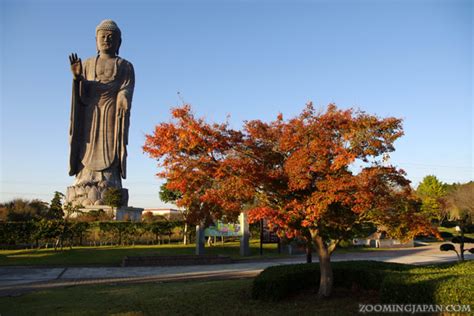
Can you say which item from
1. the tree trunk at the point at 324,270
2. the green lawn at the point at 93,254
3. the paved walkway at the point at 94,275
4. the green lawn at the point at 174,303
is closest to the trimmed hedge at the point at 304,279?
the green lawn at the point at 174,303

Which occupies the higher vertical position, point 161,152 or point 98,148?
point 98,148

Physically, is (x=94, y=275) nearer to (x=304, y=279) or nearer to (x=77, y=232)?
(x=304, y=279)

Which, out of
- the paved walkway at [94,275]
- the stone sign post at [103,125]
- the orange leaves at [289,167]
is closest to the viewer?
the orange leaves at [289,167]

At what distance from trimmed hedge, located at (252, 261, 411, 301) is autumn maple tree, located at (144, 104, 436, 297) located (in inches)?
33.5

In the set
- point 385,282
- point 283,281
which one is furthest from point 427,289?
point 283,281

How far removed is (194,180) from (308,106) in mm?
3163

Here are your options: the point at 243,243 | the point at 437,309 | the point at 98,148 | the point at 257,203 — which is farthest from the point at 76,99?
the point at 437,309

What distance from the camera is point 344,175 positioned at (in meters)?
8.67

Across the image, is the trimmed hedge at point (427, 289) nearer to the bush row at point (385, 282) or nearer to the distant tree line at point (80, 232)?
the bush row at point (385, 282)

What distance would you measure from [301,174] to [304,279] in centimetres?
338

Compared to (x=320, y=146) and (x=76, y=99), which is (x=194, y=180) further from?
(x=76, y=99)

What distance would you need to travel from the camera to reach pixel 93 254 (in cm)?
2319

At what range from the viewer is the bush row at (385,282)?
7227 mm

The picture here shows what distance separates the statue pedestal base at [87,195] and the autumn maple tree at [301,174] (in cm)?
3122
